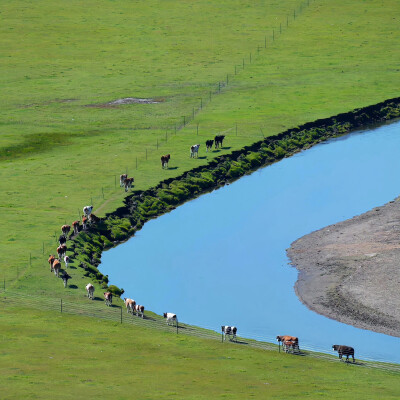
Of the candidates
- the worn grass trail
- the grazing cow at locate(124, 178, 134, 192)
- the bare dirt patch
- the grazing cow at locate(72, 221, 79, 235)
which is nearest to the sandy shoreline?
the grazing cow at locate(124, 178, 134, 192)

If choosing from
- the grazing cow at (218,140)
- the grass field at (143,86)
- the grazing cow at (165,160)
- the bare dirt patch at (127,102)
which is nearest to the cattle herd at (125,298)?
the grass field at (143,86)

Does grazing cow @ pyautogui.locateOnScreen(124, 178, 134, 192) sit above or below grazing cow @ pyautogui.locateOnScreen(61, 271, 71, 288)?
above

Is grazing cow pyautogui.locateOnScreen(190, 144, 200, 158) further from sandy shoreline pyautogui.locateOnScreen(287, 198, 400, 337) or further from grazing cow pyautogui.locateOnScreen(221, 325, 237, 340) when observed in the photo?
grazing cow pyautogui.locateOnScreen(221, 325, 237, 340)

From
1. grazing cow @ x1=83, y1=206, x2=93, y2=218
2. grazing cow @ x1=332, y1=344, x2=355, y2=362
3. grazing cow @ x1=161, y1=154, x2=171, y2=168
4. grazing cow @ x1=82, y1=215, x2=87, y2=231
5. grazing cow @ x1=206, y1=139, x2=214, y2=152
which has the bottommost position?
grazing cow @ x1=332, y1=344, x2=355, y2=362

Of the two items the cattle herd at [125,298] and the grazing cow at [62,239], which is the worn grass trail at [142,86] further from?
the cattle herd at [125,298]

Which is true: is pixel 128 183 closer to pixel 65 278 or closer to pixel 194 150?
pixel 194 150

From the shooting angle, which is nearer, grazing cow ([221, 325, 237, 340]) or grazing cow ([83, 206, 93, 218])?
grazing cow ([221, 325, 237, 340])
